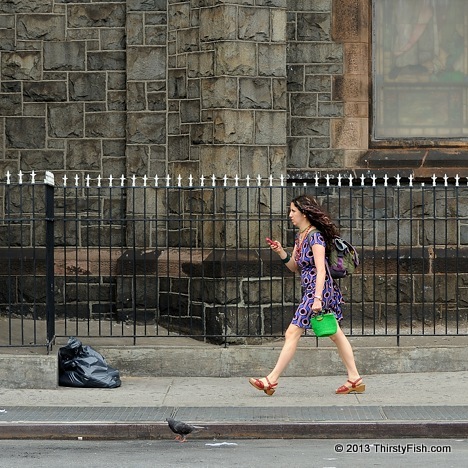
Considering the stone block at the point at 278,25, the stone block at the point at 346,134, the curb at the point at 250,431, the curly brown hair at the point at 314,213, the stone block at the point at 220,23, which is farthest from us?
the stone block at the point at 346,134

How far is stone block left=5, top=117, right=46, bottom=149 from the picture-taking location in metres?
14.8

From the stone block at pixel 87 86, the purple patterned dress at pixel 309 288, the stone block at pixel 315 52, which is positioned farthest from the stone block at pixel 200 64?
the purple patterned dress at pixel 309 288

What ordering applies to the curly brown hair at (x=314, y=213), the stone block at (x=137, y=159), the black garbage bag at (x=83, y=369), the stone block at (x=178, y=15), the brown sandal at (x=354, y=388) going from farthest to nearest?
the stone block at (x=137, y=159), the stone block at (x=178, y=15), the black garbage bag at (x=83, y=369), the brown sandal at (x=354, y=388), the curly brown hair at (x=314, y=213)

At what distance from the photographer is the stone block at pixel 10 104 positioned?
14.8 m

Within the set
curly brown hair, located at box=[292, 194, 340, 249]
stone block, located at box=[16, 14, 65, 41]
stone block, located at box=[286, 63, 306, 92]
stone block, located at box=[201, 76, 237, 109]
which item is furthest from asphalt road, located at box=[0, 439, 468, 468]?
stone block, located at box=[16, 14, 65, 41]

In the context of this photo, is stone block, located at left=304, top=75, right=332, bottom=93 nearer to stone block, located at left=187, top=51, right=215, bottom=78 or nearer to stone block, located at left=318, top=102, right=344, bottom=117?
stone block, located at left=318, top=102, right=344, bottom=117

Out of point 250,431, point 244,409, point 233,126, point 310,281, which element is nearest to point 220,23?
point 233,126

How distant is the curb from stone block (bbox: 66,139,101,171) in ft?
17.6

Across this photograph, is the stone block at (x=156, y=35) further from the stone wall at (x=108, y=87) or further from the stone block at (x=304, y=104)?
the stone block at (x=304, y=104)

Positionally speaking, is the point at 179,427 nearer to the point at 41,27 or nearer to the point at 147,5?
the point at 147,5

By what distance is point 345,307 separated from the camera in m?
14.1

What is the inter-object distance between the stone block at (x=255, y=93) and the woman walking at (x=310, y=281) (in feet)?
8.88

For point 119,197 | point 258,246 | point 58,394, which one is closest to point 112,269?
point 119,197

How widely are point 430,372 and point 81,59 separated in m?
5.32
